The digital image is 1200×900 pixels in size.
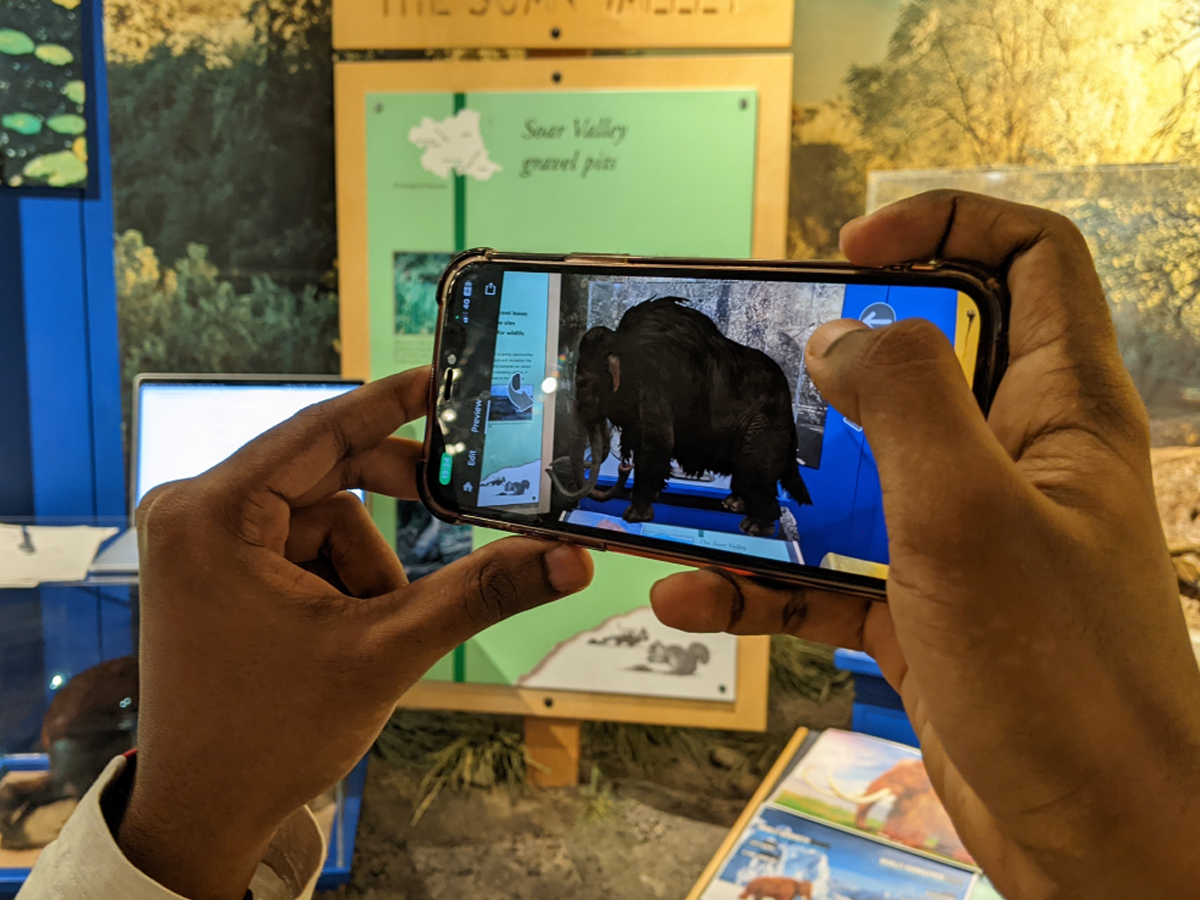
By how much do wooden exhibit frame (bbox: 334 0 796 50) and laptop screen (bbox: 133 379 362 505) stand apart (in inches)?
20.7

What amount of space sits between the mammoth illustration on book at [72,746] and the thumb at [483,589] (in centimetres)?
64

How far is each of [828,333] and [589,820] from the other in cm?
95

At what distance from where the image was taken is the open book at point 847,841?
31.9 inches

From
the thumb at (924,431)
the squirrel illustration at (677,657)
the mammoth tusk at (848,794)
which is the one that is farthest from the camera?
the squirrel illustration at (677,657)

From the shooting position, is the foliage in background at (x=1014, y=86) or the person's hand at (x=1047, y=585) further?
the foliage in background at (x=1014, y=86)

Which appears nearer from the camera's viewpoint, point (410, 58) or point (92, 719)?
point (92, 719)

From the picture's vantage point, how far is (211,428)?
43.4 inches

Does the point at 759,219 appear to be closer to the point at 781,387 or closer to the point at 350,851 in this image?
the point at 781,387

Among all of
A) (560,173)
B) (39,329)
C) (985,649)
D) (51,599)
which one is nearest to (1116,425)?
(985,649)

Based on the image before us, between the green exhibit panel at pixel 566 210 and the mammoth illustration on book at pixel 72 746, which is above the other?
the green exhibit panel at pixel 566 210

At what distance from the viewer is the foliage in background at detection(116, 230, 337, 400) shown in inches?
48.6

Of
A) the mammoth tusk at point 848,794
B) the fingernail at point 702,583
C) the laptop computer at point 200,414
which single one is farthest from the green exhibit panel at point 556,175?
the mammoth tusk at point 848,794

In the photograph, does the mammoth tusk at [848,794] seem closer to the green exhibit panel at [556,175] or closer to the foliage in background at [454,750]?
the foliage in background at [454,750]

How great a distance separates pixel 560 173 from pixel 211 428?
2.09 feet
